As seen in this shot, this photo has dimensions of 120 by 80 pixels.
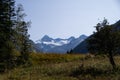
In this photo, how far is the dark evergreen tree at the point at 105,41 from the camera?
3284 cm

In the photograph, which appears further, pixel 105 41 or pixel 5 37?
pixel 5 37

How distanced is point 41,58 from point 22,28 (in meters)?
7.30

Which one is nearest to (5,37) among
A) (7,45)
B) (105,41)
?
(7,45)

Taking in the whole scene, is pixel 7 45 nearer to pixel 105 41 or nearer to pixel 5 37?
pixel 5 37

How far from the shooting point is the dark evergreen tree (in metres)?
32.8


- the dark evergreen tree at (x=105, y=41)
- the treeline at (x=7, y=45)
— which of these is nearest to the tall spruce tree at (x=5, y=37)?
the treeline at (x=7, y=45)

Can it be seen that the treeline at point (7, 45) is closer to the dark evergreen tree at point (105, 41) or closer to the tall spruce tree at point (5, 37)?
the tall spruce tree at point (5, 37)

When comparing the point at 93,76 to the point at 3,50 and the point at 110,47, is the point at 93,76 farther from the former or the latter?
the point at 3,50

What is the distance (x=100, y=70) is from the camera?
3134 centimetres

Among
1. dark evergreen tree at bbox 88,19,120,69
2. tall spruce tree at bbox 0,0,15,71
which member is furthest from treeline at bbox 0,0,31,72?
dark evergreen tree at bbox 88,19,120,69

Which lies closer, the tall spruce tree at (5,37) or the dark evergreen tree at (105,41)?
the dark evergreen tree at (105,41)

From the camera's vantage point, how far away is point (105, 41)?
32.9 metres

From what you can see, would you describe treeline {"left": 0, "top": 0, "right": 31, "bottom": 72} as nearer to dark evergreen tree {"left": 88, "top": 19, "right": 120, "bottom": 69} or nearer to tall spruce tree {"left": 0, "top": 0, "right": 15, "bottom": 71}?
A: tall spruce tree {"left": 0, "top": 0, "right": 15, "bottom": 71}

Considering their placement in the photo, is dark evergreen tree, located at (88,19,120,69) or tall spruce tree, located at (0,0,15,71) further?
tall spruce tree, located at (0,0,15,71)
